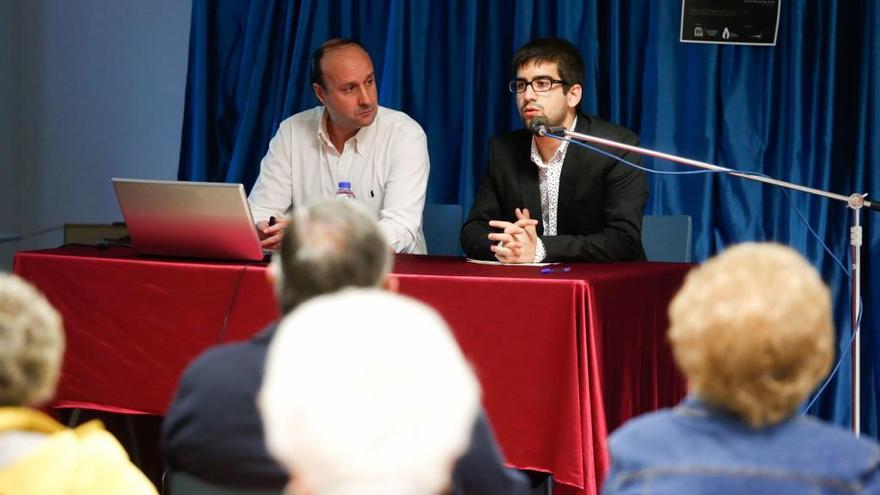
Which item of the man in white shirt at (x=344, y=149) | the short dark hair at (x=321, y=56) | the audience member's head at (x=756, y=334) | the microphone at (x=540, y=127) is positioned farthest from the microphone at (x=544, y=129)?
the audience member's head at (x=756, y=334)

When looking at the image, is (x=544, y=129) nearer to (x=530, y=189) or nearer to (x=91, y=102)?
(x=530, y=189)

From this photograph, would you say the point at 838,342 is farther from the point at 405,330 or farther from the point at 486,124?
the point at 405,330

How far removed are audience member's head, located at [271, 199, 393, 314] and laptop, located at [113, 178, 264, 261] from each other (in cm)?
115

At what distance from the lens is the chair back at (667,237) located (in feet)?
11.4

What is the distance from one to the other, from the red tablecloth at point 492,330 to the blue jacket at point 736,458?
107 centimetres

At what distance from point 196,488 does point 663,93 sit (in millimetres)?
2628

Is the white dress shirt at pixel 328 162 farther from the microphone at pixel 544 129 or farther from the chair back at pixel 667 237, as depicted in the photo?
the microphone at pixel 544 129

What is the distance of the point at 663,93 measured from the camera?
3.87 m

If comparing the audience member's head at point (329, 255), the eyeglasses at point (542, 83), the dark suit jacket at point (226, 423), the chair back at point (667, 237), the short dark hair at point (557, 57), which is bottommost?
the dark suit jacket at point (226, 423)

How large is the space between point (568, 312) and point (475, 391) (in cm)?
128

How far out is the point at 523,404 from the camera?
2.41m

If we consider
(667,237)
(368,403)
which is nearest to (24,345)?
(368,403)

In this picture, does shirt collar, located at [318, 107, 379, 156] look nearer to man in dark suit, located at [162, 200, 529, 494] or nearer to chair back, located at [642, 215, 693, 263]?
chair back, located at [642, 215, 693, 263]

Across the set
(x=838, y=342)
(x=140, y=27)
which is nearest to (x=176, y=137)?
(x=140, y=27)
